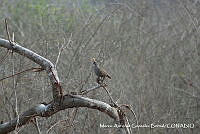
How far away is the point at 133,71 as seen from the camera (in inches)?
226

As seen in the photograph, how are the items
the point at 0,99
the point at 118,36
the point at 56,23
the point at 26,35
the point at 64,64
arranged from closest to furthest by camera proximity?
the point at 0,99 → the point at 64,64 → the point at 56,23 → the point at 118,36 → the point at 26,35

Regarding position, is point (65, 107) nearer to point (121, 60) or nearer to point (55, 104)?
point (55, 104)

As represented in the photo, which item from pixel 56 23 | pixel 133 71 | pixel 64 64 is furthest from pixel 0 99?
pixel 133 71

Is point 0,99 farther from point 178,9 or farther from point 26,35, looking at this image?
point 178,9

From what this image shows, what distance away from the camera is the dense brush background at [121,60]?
4547 mm

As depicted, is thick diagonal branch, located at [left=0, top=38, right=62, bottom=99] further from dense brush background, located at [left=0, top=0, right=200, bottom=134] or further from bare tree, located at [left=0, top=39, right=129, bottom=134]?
dense brush background, located at [left=0, top=0, right=200, bottom=134]

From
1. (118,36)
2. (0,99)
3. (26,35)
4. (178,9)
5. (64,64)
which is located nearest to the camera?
(0,99)

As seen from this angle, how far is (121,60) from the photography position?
19.0 ft

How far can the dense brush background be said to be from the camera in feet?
14.9

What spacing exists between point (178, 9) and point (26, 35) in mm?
2597

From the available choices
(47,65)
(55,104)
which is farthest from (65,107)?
(47,65)

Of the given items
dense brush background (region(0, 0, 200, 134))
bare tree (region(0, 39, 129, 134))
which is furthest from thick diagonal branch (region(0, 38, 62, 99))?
dense brush background (region(0, 0, 200, 134))

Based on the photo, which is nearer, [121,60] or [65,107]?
[65,107]

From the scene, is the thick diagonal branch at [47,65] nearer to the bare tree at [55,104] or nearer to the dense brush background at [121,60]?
the bare tree at [55,104]
